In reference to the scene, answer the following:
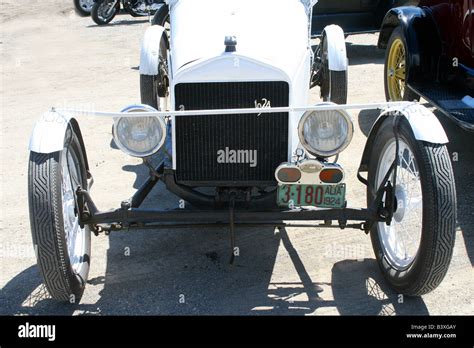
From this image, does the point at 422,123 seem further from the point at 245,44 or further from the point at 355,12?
the point at 355,12

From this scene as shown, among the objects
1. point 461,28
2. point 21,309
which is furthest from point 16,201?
point 461,28

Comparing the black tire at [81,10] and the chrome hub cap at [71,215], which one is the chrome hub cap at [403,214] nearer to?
the chrome hub cap at [71,215]

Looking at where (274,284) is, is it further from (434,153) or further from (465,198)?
(465,198)

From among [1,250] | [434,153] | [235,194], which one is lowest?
[1,250]

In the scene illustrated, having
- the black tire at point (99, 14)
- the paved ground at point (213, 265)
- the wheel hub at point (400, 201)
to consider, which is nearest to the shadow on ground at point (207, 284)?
the paved ground at point (213, 265)

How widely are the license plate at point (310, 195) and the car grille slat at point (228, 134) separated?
32cm

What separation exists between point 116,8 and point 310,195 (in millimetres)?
11417

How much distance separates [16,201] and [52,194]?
6.61 feet

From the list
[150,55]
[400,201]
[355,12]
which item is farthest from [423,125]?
[355,12]

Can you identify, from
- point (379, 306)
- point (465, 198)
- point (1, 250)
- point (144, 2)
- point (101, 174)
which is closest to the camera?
point (379, 306)

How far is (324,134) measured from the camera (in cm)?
380

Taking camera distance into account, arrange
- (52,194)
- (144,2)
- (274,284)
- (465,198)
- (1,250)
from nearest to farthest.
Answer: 1. (52,194)
2. (274,284)
3. (1,250)
4. (465,198)
5. (144,2)

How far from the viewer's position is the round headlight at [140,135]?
12.5 feet

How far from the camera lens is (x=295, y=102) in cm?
428
